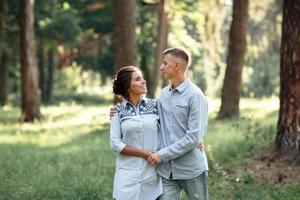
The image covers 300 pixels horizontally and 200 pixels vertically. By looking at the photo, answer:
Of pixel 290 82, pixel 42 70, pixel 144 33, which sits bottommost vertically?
pixel 42 70

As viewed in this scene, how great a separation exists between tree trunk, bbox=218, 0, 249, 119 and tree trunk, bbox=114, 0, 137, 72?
3778 mm

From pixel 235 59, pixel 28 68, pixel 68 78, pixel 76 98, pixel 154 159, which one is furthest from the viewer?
pixel 68 78

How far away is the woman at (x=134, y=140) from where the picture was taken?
218 inches

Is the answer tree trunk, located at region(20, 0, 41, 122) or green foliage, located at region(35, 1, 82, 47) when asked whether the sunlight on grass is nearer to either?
tree trunk, located at region(20, 0, 41, 122)

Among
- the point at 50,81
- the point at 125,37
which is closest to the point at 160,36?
the point at 125,37

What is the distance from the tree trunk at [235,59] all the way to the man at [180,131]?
1295 centimetres

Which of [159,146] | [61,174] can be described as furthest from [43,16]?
[159,146]

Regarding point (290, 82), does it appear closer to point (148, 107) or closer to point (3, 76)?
point (148, 107)

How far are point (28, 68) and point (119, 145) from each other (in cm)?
1690

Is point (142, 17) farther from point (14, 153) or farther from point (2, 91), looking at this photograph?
point (14, 153)

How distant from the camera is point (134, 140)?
5.55 metres

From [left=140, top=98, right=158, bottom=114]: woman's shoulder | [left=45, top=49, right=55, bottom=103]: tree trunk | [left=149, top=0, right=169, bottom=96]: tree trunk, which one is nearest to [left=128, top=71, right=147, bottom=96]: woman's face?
[left=140, top=98, right=158, bottom=114]: woman's shoulder

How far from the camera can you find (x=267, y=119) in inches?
727

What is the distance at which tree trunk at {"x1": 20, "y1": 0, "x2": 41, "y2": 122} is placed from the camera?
21.4m
